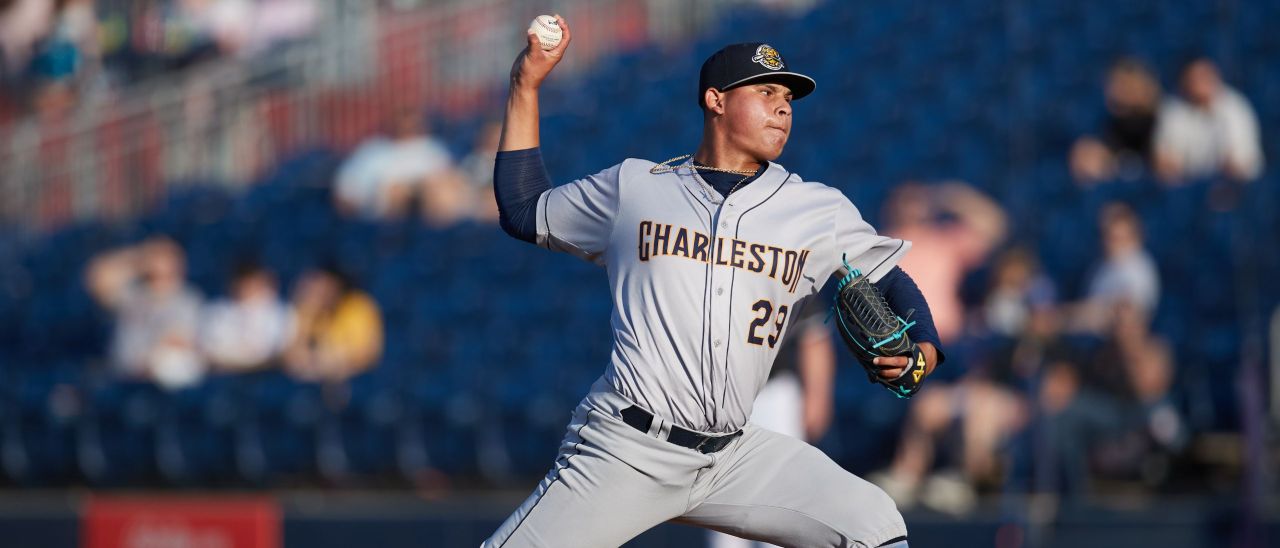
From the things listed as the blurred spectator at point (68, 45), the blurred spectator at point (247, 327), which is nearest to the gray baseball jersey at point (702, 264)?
the blurred spectator at point (247, 327)

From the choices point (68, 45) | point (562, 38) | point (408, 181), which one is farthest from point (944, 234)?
point (68, 45)

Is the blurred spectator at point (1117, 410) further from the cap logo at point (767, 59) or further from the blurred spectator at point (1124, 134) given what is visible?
the cap logo at point (767, 59)

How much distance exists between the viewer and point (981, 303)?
8258 mm

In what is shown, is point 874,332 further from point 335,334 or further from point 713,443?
point 335,334

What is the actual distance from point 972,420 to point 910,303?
12.0 ft

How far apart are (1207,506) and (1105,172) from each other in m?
2.49

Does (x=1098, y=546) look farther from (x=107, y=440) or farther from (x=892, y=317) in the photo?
(x=107, y=440)

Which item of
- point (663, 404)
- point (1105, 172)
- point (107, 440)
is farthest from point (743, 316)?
point (107, 440)

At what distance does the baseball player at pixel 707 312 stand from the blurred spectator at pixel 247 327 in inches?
218

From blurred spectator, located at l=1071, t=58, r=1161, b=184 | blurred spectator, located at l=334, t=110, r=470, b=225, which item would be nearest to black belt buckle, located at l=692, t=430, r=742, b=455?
blurred spectator, located at l=1071, t=58, r=1161, b=184

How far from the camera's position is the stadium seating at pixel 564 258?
813cm

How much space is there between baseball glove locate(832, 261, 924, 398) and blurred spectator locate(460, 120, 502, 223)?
671cm

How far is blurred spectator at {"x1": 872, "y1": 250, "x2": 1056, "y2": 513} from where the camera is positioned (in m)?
7.23

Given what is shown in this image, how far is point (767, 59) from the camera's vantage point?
12.3 feet
